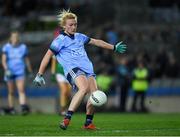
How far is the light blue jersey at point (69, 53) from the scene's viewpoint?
18.2 m

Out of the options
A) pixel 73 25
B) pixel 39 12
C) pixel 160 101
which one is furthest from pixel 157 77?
pixel 73 25

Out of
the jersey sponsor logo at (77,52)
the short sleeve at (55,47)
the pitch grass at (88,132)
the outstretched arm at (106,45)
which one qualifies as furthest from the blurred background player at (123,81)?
the short sleeve at (55,47)

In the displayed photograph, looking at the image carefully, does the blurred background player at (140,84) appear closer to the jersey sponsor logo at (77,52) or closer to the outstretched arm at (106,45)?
the outstretched arm at (106,45)

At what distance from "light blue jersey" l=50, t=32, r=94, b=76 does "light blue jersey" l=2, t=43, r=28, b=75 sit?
28.3 feet

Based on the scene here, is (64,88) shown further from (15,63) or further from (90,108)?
(90,108)

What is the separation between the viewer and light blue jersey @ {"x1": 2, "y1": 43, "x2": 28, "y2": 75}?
2688 centimetres

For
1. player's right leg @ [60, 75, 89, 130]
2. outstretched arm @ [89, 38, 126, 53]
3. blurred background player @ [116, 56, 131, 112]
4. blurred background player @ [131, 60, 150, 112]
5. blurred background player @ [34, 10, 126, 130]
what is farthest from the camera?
blurred background player @ [116, 56, 131, 112]

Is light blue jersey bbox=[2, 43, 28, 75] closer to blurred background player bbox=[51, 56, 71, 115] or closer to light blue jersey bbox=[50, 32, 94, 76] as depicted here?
blurred background player bbox=[51, 56, 71, 115]

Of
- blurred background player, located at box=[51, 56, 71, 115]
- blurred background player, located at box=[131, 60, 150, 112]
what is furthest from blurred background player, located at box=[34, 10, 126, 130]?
blurred background player, located at box=[131, 60, 150, 112]

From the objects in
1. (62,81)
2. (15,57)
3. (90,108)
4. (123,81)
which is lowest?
(123,81)

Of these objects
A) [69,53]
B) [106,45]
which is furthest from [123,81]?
[69,53]

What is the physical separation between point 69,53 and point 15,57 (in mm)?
Result: 8915

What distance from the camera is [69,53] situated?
59.9ft

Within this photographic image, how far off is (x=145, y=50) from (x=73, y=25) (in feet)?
68.2
